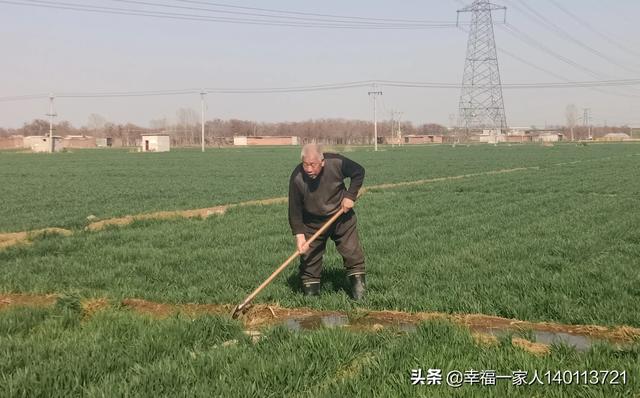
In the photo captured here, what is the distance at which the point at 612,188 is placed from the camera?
22.0m

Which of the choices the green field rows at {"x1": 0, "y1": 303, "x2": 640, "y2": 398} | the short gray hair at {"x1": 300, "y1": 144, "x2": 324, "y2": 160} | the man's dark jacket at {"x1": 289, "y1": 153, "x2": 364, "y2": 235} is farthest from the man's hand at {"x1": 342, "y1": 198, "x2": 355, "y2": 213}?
the green field rows at {"x1": 0, "y1": 303, "x2": 640, "y2": 398}

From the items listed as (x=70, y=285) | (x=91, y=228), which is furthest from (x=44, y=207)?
(x=70, y=285)

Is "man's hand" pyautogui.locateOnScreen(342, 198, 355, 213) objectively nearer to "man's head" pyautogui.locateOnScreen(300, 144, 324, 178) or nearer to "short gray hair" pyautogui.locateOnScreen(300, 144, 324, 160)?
"man's head" pyautogui.locateOnScreen(300, 144, 324, 178)

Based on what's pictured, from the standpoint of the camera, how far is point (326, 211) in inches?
273

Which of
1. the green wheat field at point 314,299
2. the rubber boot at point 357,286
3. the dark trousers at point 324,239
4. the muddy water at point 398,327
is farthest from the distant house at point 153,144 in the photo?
the muddy water at point 398,327

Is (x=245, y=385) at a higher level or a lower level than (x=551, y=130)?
lower

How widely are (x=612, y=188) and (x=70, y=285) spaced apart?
20.3 m

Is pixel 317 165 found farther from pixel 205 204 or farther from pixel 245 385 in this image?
pixel 205 204

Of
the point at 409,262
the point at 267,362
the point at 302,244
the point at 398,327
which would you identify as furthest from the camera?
the point at 409,262

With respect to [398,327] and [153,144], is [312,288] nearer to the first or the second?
[398,327]

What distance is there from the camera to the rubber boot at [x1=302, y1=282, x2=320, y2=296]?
23.1 ft

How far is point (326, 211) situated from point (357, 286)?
97cm

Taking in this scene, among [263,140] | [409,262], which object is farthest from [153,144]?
[409,262]

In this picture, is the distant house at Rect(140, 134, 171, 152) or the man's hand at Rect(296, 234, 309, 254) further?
the distant house at Rect(140, 134, 171, 152)
